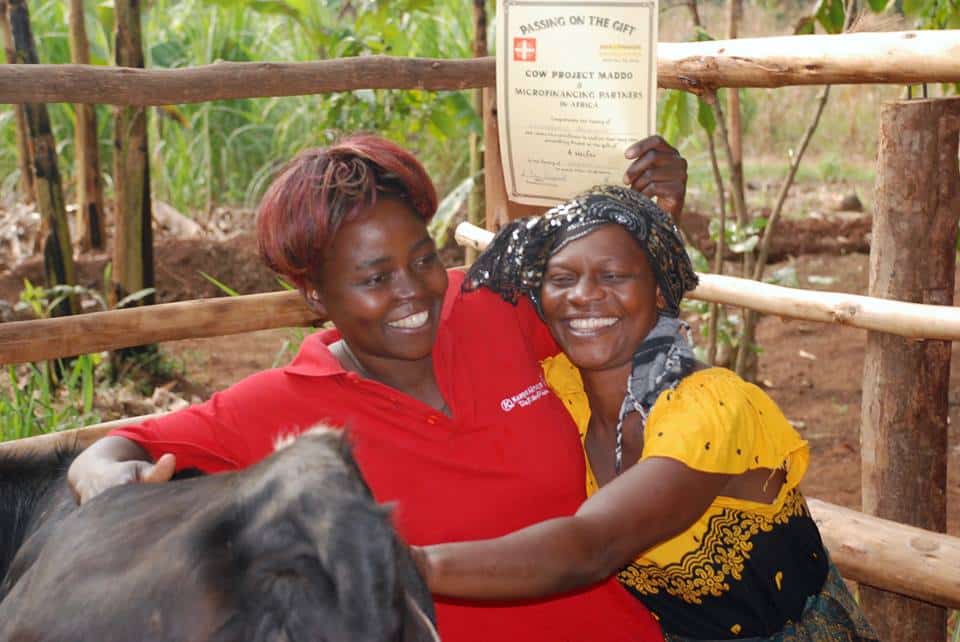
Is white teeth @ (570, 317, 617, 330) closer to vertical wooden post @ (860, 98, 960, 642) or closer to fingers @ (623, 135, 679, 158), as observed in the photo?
fingers @ (623, 135, 679, 158)

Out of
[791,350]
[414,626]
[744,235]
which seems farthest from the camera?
[791,350]

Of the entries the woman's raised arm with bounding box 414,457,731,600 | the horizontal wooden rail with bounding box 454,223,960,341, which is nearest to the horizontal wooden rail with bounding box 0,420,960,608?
the horizontal wooden rail with bounding box 454,223,960,341

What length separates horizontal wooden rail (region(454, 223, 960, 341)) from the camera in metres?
2.65

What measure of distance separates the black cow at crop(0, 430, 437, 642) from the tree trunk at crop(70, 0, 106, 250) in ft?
14.8

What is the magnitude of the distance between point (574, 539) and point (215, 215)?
6030 mm

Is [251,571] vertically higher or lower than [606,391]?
higher

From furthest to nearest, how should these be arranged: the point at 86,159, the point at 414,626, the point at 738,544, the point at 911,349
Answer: the point at 86,159 < the point at 911,349 < the point at 738,544 < the point at 414,626

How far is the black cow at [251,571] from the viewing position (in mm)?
774

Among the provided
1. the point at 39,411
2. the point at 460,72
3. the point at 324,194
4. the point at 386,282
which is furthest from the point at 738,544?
the point at 39,411

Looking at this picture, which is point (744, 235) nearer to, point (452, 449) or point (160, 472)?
point (452, 449)

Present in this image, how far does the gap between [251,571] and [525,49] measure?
1.86m

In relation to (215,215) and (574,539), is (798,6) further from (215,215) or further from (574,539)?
(574,539)

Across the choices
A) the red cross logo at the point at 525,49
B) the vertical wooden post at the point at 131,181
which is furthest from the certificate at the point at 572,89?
the vertical wooden post at the point at 131,181

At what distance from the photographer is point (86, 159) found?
5.40 m
